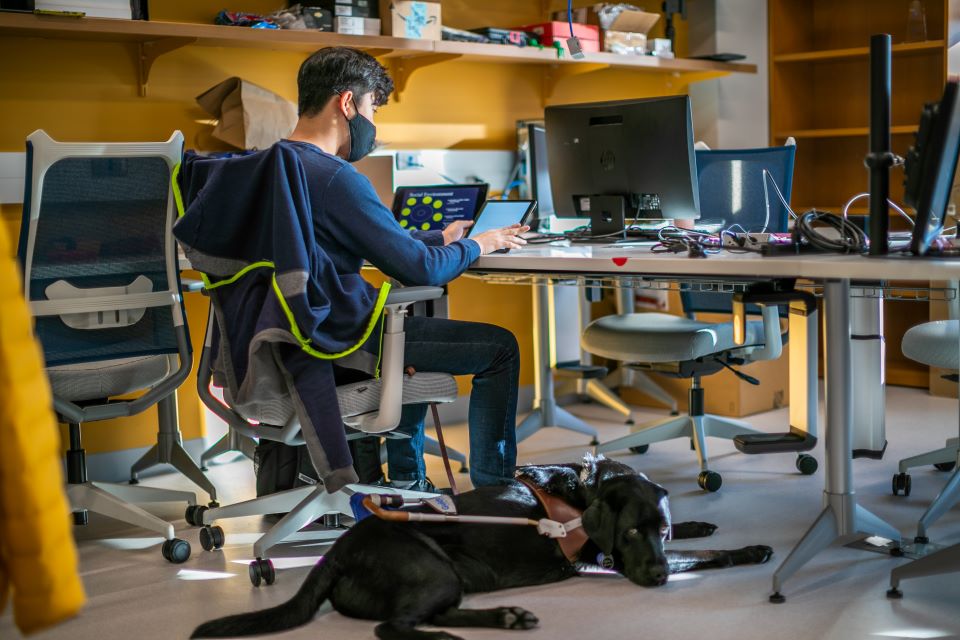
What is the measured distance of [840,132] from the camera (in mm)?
4957

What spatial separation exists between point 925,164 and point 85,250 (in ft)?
6.58

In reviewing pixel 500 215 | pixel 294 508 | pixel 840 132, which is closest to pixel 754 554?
pixel 294 508

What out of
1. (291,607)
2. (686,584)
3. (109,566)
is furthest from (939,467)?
(109,566)

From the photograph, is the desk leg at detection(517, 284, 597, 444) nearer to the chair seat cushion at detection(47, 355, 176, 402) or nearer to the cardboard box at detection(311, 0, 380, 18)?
the cardboard box at detection(311, 0, 380, 18)

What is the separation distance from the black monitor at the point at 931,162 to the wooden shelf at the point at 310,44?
6.84ft

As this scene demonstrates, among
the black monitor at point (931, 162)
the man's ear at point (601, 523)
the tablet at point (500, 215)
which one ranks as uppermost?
the black monitor at point (931, 162)

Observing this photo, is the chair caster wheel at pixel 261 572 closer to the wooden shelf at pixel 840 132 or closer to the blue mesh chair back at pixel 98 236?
the blue mesh chair back at pixel 98 236

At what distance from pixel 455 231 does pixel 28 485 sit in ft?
7.39

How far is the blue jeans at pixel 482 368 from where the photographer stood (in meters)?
2.70

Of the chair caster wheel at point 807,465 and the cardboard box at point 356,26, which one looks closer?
the chair caster wheel at point 807,465

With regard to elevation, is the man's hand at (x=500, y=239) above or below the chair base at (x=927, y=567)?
above

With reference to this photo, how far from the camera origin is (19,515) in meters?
0.90

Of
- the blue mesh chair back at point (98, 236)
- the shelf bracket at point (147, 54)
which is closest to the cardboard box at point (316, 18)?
the shelf bracket at point (147, 54)

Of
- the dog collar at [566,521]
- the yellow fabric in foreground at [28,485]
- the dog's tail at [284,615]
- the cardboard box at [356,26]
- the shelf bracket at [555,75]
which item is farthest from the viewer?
the shelf bracket at [555,75]
